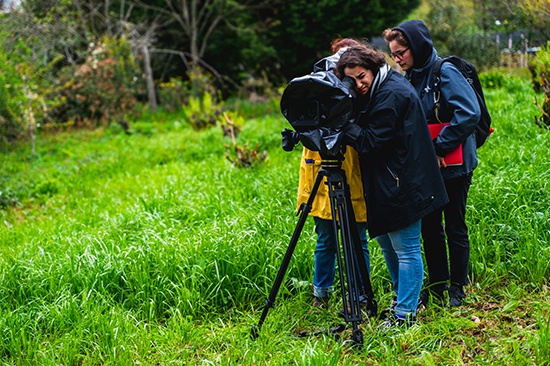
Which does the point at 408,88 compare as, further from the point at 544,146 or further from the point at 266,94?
the point at 266,94

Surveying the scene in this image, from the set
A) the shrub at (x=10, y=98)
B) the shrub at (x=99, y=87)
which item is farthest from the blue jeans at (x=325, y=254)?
the shrub at (x=99, y=87)

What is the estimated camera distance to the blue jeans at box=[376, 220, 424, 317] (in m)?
3.03

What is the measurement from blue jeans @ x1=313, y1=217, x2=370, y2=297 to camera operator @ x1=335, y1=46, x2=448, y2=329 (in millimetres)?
360

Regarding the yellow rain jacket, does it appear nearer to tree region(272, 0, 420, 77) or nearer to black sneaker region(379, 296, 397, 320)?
black sneaker region(379, 296, 397, 320)

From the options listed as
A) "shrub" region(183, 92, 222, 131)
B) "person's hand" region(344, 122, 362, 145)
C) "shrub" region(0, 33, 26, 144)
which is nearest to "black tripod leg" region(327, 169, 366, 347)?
"person's hand" region(344, 122, 362, 145)

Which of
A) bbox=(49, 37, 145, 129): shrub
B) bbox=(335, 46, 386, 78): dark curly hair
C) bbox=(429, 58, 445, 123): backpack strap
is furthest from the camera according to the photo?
bbox=(49, 37, 145, 129): shrub

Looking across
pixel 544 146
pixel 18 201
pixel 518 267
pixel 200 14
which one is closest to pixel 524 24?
pixel 544 146

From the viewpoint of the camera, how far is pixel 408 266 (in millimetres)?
3037

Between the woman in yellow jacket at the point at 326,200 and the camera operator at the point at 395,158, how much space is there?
7.9 inches

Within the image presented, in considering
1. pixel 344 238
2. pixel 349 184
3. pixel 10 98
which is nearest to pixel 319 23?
pixel 10 98

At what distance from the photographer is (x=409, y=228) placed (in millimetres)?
3025

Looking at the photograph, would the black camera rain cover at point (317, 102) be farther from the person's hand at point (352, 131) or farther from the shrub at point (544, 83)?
the shrub at point (544, 83)

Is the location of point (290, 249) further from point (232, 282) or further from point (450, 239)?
point (450, 239)

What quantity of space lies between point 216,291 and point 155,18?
1398 cm
